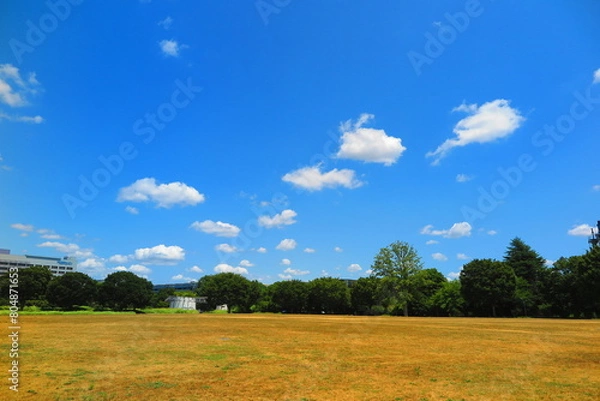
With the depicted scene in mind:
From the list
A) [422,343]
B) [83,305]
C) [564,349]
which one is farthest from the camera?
[83,305]

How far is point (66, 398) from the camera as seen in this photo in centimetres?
1167

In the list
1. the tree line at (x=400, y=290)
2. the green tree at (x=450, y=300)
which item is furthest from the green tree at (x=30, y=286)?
the green tree at (x=450, y=300)

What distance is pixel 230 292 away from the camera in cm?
12188

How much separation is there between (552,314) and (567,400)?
8339cm

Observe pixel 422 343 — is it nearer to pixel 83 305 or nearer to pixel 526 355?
pixel 526 355

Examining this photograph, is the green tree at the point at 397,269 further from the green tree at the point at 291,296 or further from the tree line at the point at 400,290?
the green tree at the point at 291,296

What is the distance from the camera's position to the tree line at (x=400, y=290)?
77.2 m

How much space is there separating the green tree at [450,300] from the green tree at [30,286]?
105 metres

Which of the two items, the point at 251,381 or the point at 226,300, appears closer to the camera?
the point at 251,381

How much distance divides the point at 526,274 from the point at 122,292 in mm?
109262

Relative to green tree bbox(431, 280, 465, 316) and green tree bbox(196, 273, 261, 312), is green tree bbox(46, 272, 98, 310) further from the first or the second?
green tree bbox(431, 280, 465, 316)

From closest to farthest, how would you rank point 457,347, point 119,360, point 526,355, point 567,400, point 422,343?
1. point 567,400
2. point 119,360
3. point 526,355
4. point 457,347
5. point 422,343

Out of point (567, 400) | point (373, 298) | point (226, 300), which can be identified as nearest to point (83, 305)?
point (226, 300)

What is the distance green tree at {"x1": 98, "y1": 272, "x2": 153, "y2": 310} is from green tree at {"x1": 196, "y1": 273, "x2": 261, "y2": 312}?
2026 cm
